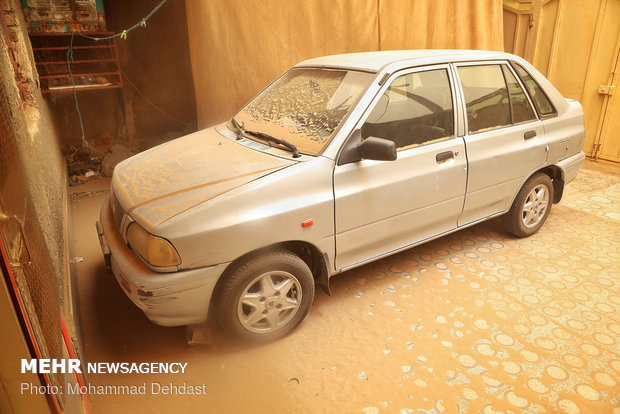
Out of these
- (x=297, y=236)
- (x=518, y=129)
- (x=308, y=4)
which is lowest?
(x=297, y=236)

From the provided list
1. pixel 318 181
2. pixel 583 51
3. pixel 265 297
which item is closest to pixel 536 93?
pixel 318 181

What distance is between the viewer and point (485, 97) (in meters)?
3.55

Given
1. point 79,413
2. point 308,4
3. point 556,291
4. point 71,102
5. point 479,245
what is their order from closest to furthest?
point 79,413 < point 556,291 < point 479,245 < point 308,4 < point 71,102

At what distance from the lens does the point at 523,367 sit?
263 cm

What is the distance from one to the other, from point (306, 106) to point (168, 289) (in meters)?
1.66

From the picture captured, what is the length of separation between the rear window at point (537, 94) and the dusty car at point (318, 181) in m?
0.01

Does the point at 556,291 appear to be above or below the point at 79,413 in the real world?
below

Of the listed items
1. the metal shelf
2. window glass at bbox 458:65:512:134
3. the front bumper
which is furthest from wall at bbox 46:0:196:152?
window glass at bbox 458:65:512:134

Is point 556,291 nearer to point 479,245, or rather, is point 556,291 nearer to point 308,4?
point 479,245

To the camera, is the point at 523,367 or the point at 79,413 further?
the point at 523,367

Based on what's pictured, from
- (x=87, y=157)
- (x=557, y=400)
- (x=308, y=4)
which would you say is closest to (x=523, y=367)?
(x=557, y=400)

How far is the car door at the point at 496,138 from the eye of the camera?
11.3 feet

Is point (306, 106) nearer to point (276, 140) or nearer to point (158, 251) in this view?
point (276, 140)

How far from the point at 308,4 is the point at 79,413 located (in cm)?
447
